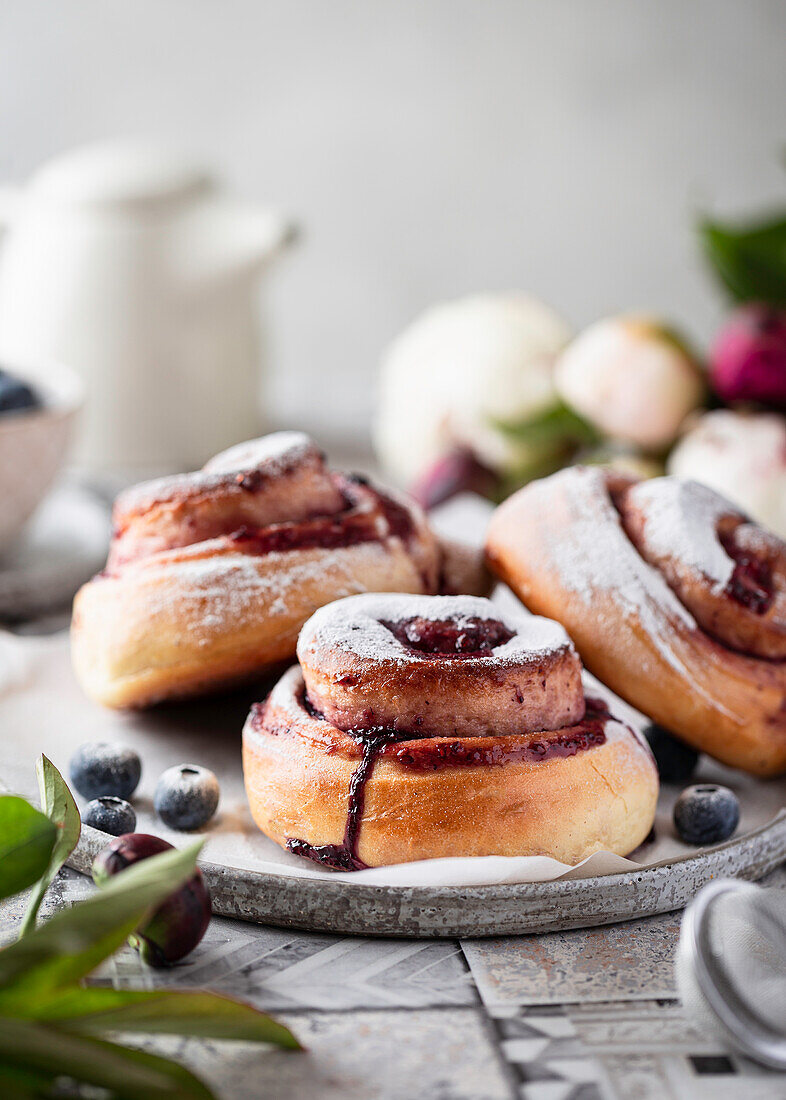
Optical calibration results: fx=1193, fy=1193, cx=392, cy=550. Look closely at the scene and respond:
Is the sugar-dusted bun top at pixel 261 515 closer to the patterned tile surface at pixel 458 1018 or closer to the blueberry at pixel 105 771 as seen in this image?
the blueberry at pixel 105 771

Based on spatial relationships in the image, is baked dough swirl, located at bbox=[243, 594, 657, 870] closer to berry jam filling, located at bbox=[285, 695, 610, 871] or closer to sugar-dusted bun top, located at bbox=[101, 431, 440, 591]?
berry jam filling, located at bbox=[285, 695, 610, 871]

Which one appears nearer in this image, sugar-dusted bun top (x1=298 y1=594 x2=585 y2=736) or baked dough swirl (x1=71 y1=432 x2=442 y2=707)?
sugar-dusted bun top (x1=298 y1=594 x2=585 y2=736)

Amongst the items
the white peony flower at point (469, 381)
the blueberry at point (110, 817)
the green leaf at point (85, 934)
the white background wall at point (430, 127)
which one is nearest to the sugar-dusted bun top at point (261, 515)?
the blueberry at point (110, 817)

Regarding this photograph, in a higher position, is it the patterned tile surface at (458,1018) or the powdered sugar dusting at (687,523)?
the powdered sugar dusting at (687,523)

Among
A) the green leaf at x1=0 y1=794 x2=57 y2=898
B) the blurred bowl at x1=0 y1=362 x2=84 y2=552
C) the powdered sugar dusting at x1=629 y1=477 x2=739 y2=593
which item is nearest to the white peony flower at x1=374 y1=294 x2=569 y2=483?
the blurred bowl at x1=0 y1=362 x2=84 y2=552

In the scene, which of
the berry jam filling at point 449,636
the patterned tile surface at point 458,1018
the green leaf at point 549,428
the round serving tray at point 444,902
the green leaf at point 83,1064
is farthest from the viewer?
the green leaf at point 549,428

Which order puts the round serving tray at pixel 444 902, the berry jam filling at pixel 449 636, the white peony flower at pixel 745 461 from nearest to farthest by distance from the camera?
the round serving tray at pixel 444 902 → the berry jam filling at pixel 449 636 → the white peony flower at pixel 745 461

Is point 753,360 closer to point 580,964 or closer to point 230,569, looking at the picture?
point 230,569

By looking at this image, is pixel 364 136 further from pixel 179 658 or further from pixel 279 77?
pixel 179 658

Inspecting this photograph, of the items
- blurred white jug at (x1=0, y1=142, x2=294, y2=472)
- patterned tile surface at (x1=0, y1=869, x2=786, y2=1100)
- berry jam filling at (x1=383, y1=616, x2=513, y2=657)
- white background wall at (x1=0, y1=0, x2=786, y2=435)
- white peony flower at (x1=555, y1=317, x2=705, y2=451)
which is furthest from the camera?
white background wall at (x1=0, y1=0, x2=786, y2=435)
